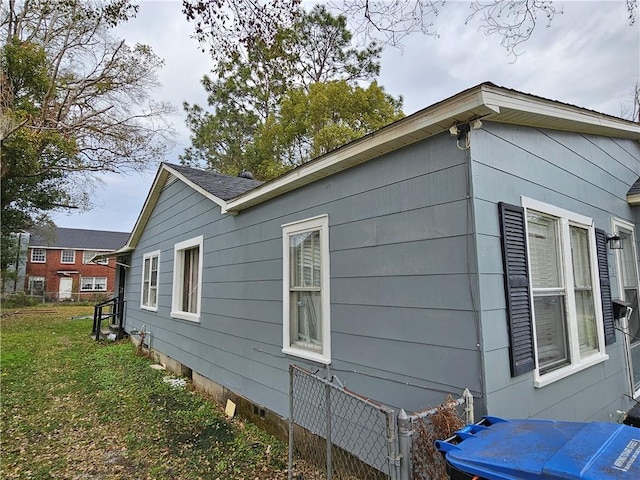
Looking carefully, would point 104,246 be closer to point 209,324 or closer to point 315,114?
point 315,114

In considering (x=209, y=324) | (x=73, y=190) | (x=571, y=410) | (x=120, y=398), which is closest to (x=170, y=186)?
(x=209, y=324)

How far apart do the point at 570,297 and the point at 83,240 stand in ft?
120

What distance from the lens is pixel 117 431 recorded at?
14.5 feet

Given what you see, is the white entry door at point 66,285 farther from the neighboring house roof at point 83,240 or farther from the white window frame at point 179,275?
the white window frame at point 179,275

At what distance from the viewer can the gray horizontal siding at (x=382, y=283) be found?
251 cm

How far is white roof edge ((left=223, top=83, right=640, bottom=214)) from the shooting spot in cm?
235

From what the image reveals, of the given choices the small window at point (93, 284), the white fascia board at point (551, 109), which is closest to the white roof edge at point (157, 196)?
the white fascia board at point (551, 109)

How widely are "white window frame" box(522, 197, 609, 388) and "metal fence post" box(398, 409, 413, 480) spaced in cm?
130

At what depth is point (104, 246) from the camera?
106 feet

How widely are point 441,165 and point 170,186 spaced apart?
6.84m

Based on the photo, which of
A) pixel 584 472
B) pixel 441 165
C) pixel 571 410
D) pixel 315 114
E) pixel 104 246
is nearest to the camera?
pixel 584 472

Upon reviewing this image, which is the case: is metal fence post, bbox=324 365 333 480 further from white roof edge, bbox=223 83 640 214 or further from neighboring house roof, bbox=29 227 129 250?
neighboring house roof, bbox=29 227 129 250

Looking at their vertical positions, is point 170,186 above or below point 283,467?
above

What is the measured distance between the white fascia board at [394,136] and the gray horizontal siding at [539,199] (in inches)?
9.2
